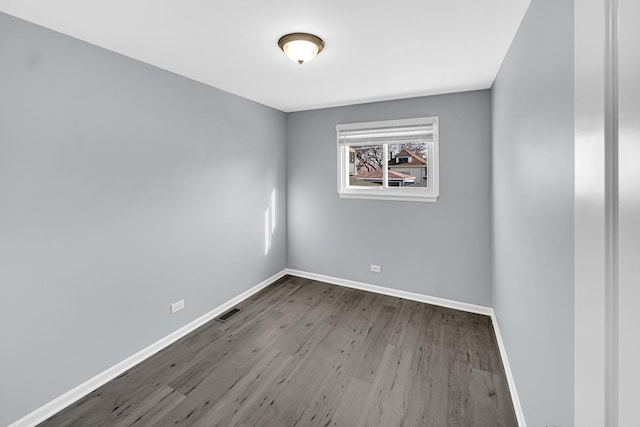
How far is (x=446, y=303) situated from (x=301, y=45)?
3202 millimetres

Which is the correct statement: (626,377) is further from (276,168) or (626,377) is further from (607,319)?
(276,168)

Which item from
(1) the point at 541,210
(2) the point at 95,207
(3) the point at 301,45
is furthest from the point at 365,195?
(2) the point at 95,207

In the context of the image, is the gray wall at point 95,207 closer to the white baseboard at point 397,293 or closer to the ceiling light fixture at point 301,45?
the ceiling light fixture at point 301,45

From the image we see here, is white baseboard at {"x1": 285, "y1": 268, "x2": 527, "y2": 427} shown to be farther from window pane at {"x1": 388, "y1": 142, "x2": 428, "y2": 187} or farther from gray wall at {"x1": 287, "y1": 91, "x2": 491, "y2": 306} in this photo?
window pane at {"x1": 388, "y1": 142, "x2": 428, "y2": 187}

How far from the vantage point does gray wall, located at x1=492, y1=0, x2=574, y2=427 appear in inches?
44.7

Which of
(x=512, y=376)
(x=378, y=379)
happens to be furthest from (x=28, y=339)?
(x=512, y=376)

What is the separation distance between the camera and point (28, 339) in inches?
76.5

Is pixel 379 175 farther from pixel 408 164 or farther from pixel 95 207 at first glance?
pixel 95 207

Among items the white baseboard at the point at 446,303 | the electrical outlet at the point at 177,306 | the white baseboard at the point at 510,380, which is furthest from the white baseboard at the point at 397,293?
the electrical outlet at the point at 177,306

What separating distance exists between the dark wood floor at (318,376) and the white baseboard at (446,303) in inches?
3.0

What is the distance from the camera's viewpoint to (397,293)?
3936 mm

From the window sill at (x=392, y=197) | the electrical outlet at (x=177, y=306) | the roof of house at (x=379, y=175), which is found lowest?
the electrical outlet at (x=177, y=306)

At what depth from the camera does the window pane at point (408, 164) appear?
149 inches

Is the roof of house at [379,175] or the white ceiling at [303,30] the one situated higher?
the white ceiling at [303,30]
